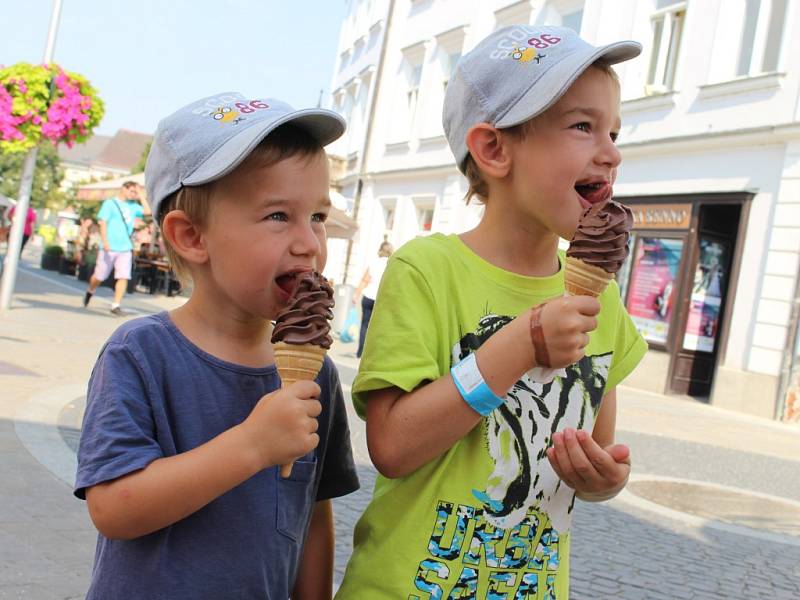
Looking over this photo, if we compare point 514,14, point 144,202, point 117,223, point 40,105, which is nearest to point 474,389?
point 40,105

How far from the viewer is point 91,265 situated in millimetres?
22391

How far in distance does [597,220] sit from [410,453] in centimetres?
52

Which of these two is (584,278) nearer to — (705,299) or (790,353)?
(790,353)

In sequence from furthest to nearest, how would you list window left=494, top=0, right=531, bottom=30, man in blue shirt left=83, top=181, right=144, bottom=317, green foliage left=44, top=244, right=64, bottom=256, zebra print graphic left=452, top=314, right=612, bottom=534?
green foliage left=44, top=244, right=64, bottom=256
window left=494, top=0, right=531, bottom=30
man in blue shirt left=83, top=181, right=144, bottom=317
zebra print graphic left=452, top=314, right=612, bottom=534

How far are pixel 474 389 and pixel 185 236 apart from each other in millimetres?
648

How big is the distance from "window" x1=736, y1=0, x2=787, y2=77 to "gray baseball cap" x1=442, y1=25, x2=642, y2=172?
13475 millimetres

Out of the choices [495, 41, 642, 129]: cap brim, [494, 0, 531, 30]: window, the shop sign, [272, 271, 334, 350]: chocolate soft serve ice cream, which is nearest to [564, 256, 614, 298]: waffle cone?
[495, 41, 642, 129]: cap brim

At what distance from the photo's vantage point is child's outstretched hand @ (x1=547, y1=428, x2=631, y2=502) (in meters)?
1.57

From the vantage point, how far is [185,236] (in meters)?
1.77

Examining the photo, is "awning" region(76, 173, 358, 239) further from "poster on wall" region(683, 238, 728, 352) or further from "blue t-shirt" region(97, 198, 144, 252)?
"poster on wall" region(683, 238, 728, 352)

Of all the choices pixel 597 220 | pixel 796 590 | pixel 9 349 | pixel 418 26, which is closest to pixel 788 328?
pixel 796 590

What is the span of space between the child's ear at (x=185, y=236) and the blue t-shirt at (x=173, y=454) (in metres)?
0.13

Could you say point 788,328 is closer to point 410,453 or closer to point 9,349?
point 9,349

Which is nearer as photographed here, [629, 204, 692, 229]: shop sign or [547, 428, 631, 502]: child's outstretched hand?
[547, 428, 631, 502]: child's outstretched hand
